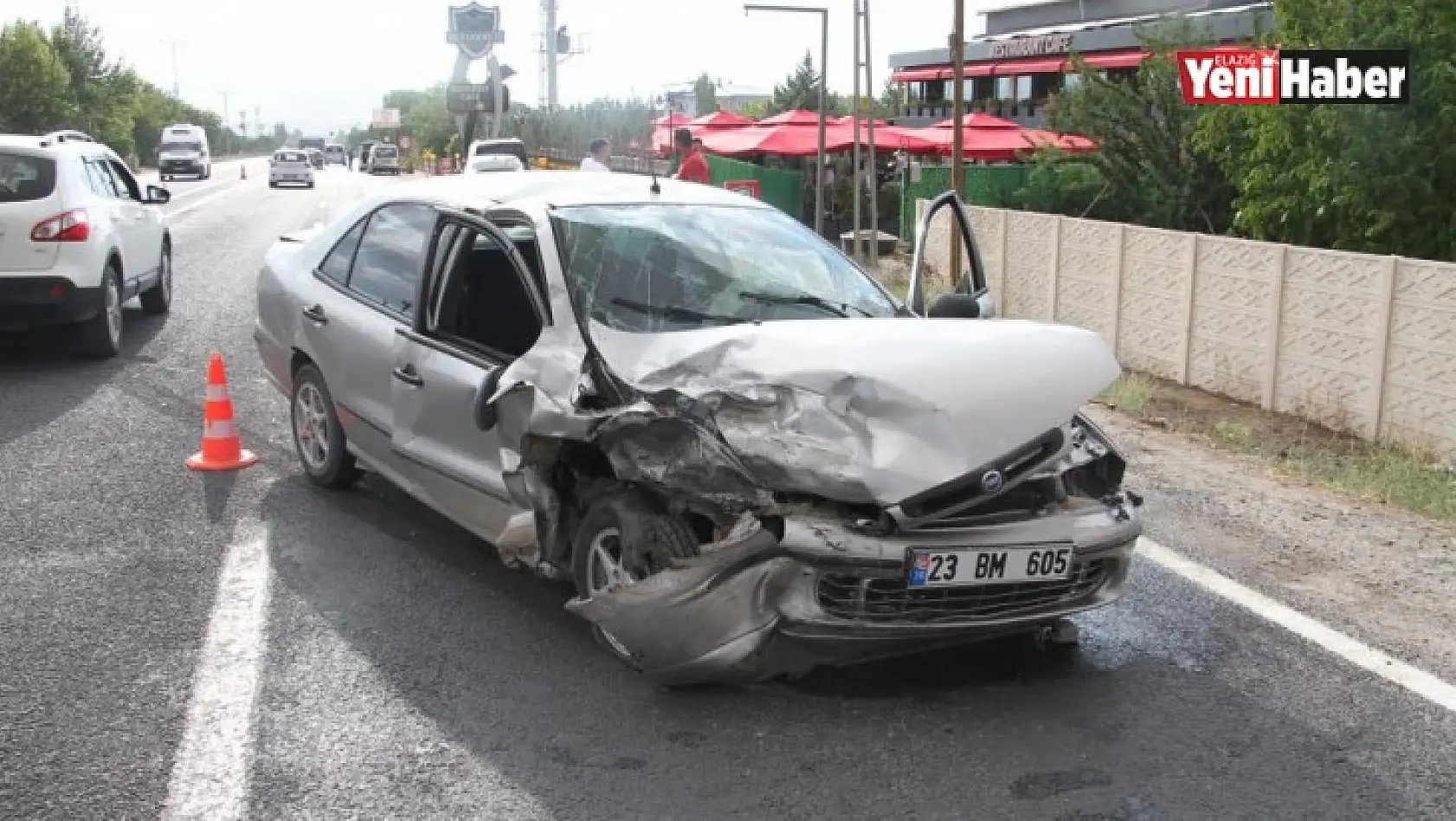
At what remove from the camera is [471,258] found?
5.75 meters

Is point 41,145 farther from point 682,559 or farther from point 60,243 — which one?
point 682,559

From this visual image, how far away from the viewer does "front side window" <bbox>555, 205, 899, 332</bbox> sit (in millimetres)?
5121

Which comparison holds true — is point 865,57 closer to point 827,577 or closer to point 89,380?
point 89,380

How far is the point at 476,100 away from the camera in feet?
213

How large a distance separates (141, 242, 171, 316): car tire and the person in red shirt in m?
4.86

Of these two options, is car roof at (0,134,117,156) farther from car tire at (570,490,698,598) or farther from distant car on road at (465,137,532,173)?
distant car on road at (465,137,532,173)

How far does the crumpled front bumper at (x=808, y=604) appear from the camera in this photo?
4145 mm

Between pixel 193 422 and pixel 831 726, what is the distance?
5616 mm

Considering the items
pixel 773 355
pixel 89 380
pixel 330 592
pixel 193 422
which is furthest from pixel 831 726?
pixel 89 380

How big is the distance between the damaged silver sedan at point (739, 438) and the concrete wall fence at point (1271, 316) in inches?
200

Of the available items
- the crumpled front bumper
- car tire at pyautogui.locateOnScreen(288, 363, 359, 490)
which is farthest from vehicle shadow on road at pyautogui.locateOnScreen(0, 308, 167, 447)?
the crumpled front bumper

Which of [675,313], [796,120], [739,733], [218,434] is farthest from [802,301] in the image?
[796,120]

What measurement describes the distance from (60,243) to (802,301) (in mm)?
6966

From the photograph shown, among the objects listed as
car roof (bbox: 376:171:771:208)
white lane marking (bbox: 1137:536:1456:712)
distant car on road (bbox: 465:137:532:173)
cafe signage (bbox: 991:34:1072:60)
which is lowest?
white lane marking (bbox: 1137:536:1456:712)
